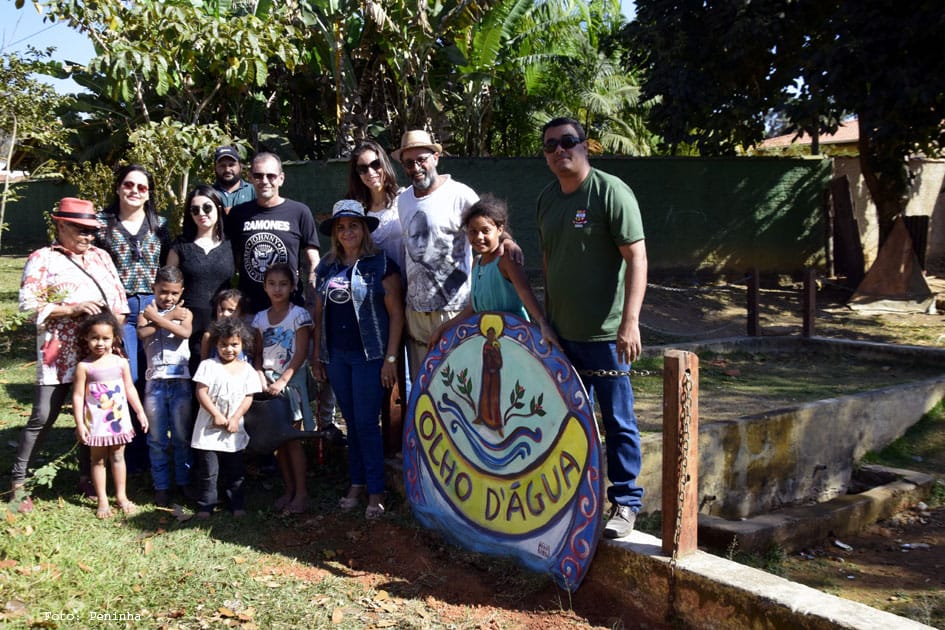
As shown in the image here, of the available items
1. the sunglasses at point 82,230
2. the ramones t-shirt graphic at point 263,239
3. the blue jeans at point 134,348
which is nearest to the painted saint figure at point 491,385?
the ramones t-shirt graphic at point 263,239

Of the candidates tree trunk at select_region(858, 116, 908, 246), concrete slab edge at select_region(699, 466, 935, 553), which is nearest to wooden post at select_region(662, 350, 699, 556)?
concrete slab edge at select_region(699, 466, 935, 553)

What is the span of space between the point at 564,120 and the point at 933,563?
3.60 metres

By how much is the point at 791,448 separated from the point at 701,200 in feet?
32.5

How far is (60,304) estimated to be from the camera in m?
4.89

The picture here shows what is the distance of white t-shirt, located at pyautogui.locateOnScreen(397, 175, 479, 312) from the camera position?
485 cm

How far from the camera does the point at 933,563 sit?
5227mm

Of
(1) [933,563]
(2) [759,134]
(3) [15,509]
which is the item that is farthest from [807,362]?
(3) [15,509]

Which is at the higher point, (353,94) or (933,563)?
(353,94)

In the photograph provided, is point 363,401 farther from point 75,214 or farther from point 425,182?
point 75,214

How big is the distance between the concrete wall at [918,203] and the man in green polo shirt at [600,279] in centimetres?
1428

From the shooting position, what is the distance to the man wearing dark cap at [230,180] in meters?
5.89

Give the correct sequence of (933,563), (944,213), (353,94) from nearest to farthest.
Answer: (933,563), (353,94), (944,213)

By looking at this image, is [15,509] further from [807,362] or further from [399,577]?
[807,362]

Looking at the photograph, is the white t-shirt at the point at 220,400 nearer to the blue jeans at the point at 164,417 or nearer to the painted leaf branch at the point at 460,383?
the blue jeans at the point at 164,417
